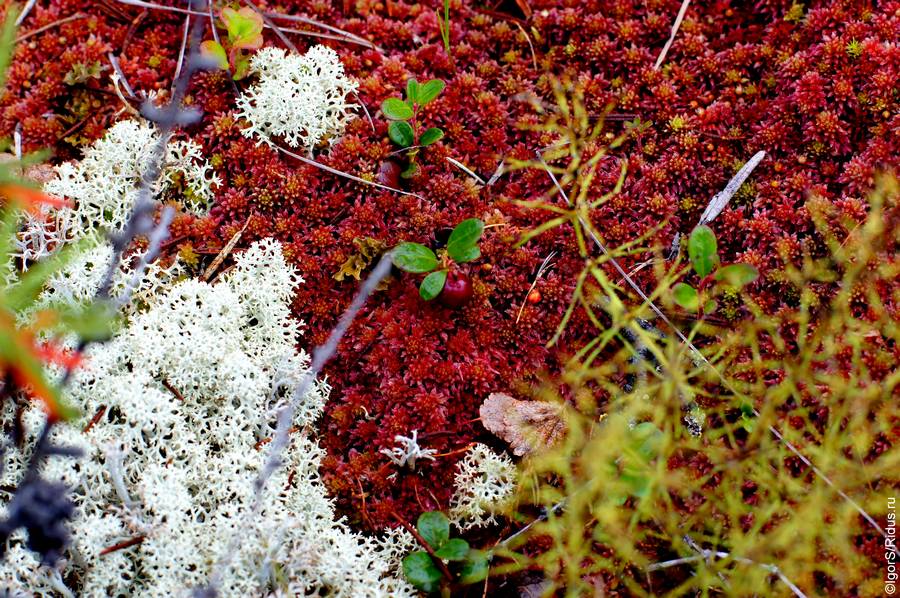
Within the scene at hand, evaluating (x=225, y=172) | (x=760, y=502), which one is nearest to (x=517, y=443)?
(x=760, y=502)

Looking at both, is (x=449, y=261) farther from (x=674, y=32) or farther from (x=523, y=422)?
(x=674, y=32)

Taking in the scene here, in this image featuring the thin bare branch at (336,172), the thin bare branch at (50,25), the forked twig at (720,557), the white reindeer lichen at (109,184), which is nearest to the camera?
the forked twig at (720,557)

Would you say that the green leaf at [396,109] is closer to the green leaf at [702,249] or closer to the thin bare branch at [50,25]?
the green leaf at [702,249]

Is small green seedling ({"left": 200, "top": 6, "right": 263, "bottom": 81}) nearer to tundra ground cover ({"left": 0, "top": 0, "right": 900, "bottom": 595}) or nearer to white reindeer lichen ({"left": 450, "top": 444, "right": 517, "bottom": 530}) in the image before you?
tundra ground cover ({"left": 0, "top": 0, "right": 900, "bottom": 595})

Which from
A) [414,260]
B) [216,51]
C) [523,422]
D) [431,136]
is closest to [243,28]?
[216,51]

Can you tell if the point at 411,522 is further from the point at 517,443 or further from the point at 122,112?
the point at 122,112

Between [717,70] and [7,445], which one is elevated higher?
[717,70]

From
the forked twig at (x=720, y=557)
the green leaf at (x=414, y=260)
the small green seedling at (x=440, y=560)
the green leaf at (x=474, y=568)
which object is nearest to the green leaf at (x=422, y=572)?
the small green seedling at (x=440, y=560)
